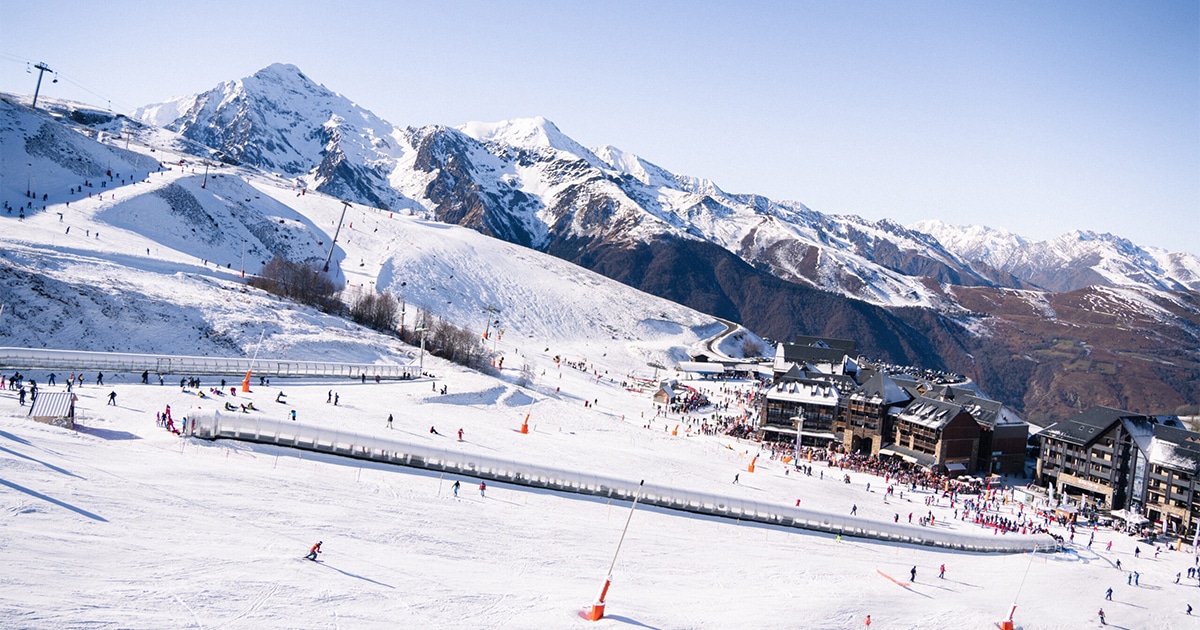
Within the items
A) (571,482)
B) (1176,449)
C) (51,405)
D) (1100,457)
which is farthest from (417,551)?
(1176,449)

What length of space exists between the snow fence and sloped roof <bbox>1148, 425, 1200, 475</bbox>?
1587cm

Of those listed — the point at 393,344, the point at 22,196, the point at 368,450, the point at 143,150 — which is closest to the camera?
the point at 368,450

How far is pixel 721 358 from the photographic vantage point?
397 feet

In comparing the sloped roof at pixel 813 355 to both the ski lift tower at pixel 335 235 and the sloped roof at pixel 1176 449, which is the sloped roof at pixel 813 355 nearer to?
the sloped roof at pixel 1176 449

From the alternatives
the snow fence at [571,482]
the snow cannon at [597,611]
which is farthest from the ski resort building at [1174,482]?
the snow cannon at [597,611]

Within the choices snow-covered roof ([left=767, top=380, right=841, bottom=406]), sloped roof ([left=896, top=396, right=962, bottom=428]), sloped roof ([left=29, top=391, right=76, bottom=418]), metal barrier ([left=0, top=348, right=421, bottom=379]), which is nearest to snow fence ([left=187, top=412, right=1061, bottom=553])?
sloped roof ([left=29, top=391, right=76, bottom=418])

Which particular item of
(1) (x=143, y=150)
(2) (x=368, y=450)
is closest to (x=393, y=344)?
(2) (x=368, y=450)

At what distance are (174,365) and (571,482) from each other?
1242 inches

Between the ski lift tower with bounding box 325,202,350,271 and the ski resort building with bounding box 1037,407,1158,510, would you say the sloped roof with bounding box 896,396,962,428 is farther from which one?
the ski lift tower with bounding box 325,202,350,271

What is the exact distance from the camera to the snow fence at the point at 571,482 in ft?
119

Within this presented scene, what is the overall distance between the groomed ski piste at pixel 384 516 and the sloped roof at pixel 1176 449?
8210mm

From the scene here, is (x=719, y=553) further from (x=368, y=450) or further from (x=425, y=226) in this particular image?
(x=425, y=226)

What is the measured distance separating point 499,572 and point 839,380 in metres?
55.8

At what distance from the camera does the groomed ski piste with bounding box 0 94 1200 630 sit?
22094 millimetres
